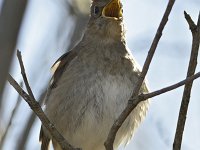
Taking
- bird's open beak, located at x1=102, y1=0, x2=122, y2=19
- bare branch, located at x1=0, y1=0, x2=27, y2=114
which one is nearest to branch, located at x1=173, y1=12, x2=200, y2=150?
bare branch, located at x1=0, y1=0, x2=27, y2=114

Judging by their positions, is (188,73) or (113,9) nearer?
(188,73)

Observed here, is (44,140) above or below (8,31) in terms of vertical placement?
below

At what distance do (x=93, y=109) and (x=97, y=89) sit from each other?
0.18 meters

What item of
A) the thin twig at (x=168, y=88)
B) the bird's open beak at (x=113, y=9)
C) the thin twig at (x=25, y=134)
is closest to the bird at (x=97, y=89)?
the bird's open beak at (x=113, y=9)

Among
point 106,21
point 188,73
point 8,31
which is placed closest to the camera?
point 8,31

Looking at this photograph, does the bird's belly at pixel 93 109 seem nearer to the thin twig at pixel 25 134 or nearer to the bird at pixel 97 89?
the bird at pixel 97 89

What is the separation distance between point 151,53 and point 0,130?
4.00ft

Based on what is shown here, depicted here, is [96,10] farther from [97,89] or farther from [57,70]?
[97,89]

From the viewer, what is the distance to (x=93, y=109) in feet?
13.4

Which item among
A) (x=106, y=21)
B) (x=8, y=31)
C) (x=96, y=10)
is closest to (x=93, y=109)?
(x=106, y=21)

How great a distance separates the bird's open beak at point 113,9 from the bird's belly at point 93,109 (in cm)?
75

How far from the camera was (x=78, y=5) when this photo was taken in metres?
4.38

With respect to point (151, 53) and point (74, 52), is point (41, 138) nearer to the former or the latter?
point (74, 52)

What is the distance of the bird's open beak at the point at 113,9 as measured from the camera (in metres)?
4.53
